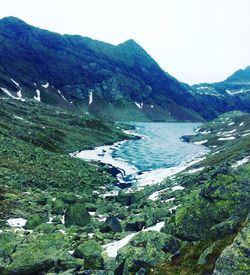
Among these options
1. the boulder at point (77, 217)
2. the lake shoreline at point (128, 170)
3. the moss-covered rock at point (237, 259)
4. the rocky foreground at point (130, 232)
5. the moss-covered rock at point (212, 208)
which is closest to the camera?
the moss-covered rock at point (237, 259)

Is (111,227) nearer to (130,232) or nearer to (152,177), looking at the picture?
(130,232)

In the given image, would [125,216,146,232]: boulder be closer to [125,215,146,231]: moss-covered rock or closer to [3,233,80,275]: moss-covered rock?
[125,215,146,231]: moss-covered rock

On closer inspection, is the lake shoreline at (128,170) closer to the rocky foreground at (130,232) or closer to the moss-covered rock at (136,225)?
the rocky foreground at (130,232)

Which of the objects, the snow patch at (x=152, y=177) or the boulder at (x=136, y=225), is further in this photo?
the snow patch at (x=152, y=177)

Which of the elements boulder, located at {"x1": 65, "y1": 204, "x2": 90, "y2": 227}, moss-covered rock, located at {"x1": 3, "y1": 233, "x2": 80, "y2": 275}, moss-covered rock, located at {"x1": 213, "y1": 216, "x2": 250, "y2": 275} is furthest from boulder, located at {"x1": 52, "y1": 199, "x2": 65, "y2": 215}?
moss-covered rock, located at {"x1": 213, "y1": 216, "x2": 250, "y2": 275}

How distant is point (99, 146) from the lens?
111688mm

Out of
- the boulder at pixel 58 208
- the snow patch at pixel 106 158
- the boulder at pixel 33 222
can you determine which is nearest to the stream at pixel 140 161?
the snow patch at pixel 106 158

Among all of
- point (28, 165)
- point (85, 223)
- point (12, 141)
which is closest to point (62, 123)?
point (12, 141)

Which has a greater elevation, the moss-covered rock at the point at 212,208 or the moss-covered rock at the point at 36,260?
the moss-covered rock at the point at 212,208

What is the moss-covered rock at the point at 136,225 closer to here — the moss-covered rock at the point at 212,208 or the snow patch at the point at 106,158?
the moss-covered rock at the point at 212,208

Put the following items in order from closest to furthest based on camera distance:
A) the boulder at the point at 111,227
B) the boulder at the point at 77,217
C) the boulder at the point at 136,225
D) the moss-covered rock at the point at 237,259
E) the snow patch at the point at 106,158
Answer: the moss-covered rock at the point at 237,259 → the boulder at the point at 111,227 → the boulder at the point at 136,225 → the boulder at the point at 77,217 → the snow patch at the point at 106,158

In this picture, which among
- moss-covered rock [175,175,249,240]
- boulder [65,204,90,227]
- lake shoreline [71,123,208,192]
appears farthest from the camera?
lake shoreline [71,123,208,192]

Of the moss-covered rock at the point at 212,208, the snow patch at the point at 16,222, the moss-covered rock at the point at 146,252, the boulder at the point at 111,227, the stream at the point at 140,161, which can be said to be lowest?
the stream at the point at 140,161

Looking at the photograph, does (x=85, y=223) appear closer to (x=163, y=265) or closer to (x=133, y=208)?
(x=133, y=208)
